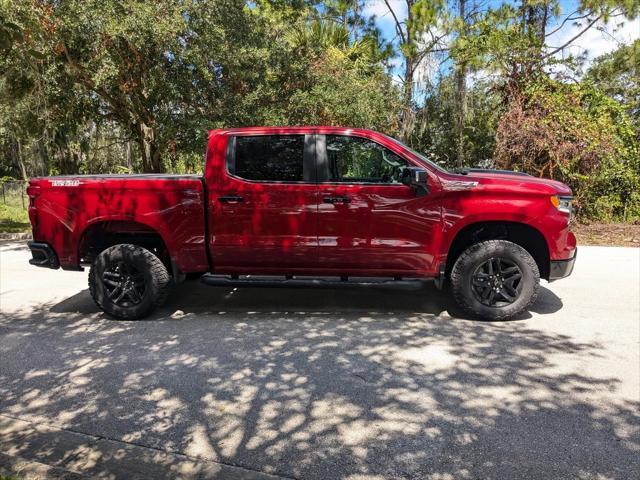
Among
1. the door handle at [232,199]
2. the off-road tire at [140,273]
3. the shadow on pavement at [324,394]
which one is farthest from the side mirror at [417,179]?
the off-road tire at [140,273]

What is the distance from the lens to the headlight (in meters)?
4.58

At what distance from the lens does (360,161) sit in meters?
4.83

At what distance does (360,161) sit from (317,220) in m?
0.74

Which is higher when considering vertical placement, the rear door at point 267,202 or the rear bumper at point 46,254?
the rear door at point 267,202

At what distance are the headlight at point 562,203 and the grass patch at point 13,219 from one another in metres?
13.1

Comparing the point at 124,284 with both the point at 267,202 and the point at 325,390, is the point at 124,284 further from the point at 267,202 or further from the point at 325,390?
the point at 325,390

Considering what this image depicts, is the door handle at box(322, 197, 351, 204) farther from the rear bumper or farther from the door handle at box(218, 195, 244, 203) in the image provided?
the rear bumper

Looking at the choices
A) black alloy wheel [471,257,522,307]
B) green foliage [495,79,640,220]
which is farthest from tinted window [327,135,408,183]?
green foliage [495,79,640,220]

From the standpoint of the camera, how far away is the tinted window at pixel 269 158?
→ 4812 mm

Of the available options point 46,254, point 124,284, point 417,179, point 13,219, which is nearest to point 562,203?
point 417,179

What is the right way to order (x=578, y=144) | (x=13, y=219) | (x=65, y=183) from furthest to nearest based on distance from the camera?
(x=13, y=219)
(x=578, y=144)
(x=65, y=183)

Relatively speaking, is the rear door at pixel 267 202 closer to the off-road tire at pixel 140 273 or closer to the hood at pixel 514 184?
the off-road tire at pixel 140 273

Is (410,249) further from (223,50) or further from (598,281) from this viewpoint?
(223,50)

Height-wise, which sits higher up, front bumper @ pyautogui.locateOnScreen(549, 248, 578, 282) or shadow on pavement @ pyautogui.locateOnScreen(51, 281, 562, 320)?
front bumper @ pyautogui.locateOnScreen(549, 248, 578, 282)
